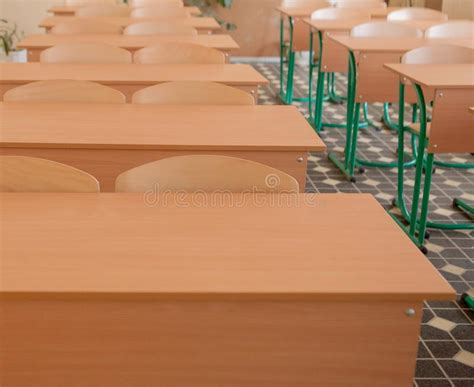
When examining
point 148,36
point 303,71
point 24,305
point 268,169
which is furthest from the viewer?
point 303,71

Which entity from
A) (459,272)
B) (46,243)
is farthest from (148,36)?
(46,243)

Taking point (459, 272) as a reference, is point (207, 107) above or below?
above

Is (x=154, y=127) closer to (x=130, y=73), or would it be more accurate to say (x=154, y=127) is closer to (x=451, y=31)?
(x=130, y=73)

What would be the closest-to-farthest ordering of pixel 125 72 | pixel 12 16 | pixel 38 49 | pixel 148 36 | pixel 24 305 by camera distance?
pixel 24 305 < pixel 125 72 < pixel 38 49 < pixel 148 36 < pixel 12 16

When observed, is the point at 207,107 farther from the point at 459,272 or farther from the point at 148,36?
the point at 148,36

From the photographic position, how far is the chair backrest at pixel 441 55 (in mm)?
3973

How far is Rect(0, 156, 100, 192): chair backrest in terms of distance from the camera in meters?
1.91

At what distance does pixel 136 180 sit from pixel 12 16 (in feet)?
20.5

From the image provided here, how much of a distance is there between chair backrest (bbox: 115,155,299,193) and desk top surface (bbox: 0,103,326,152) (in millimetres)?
520

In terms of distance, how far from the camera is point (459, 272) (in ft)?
10.9

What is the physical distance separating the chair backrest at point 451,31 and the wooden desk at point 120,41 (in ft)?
4.98

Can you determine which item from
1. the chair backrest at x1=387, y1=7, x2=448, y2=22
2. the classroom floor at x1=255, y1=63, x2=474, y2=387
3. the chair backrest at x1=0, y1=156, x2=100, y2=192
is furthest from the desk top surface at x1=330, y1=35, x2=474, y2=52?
the chair backrest at x1=0, y1=156, x2=100, y2=192

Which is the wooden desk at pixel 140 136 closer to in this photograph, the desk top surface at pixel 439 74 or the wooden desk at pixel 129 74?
the wooden desk at pixel 129 74

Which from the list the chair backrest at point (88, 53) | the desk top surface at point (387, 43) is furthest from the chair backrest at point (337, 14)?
the chair backrest at point (88, 53)
